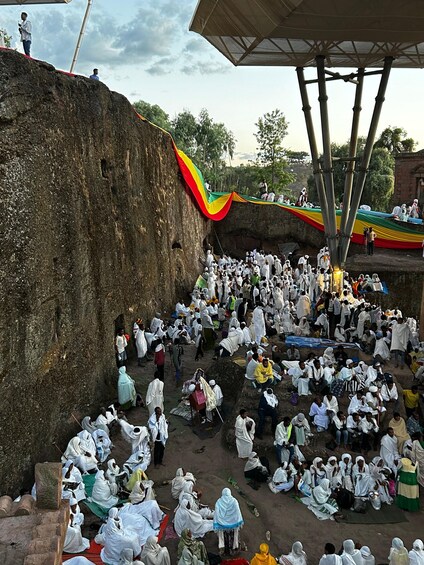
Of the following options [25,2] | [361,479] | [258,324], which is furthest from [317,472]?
[25,2]

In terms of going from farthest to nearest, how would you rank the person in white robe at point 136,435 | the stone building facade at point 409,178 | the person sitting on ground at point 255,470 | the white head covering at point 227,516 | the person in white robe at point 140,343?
the stone building facade at point 409,178 → the person in white robe at point 140,343 → the person in white robe at point 136,435 → the person sitting on ground at point 255,470 → the white head covering at point 227,516

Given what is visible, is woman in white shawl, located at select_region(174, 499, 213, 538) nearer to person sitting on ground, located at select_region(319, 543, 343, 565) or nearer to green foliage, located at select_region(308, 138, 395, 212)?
person sitting on ground, located at select_region(319, 543, 343, 565)

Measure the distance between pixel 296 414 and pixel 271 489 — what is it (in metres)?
1.93

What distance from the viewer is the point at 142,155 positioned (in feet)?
52.9

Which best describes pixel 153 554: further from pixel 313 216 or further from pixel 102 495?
pixel 313 216

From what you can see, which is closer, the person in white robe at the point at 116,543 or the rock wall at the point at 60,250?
the person in white robe at the point at 116,543

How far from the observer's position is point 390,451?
29.7ft

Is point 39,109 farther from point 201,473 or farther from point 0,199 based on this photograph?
point 201,473

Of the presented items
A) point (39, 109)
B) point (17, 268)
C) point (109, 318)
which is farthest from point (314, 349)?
point (39, 109)

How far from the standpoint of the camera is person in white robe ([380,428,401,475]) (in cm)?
904

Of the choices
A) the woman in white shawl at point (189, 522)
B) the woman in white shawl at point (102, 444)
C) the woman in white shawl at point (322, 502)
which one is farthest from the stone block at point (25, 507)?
the woman in white shawl at point (322, 502)

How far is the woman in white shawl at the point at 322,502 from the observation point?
8.26 metres

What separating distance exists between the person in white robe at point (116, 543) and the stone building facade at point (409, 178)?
1056 inches

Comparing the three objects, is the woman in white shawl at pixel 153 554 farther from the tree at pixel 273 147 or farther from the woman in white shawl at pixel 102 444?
the tree at pixel 273 147
